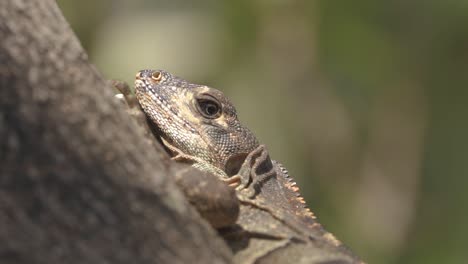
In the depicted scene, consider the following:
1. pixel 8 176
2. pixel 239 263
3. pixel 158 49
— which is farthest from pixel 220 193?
pixel 158 49

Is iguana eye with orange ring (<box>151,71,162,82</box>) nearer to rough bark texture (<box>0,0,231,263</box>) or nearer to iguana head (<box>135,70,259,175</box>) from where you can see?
iguana head (<box>135,70,259,175</box>)

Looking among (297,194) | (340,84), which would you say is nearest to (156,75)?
(297,194)

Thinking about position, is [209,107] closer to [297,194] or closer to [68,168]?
[297,194]

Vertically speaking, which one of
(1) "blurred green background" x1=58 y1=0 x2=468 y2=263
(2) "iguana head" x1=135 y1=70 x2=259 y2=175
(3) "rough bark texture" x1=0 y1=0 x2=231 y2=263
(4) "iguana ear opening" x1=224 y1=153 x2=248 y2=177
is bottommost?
(1) "blurred green background" x1=58 y1=0 x2=468 y2=263

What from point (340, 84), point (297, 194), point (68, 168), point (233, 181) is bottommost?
point (340, 84)

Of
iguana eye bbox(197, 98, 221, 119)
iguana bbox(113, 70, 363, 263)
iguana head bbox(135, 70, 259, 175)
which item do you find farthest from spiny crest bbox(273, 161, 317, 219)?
iguana eye bbox(197, 98, 221, 119)

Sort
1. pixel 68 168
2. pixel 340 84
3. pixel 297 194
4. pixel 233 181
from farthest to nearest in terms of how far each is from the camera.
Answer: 1. pixel 340 84
2. pixel 297 194
3. pixel 233 181
4. pixel 68 168

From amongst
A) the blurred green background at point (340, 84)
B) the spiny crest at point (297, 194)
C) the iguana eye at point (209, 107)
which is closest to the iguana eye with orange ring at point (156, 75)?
the iguana eye at point (209, 107)

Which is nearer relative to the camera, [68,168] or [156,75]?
[68,168]
